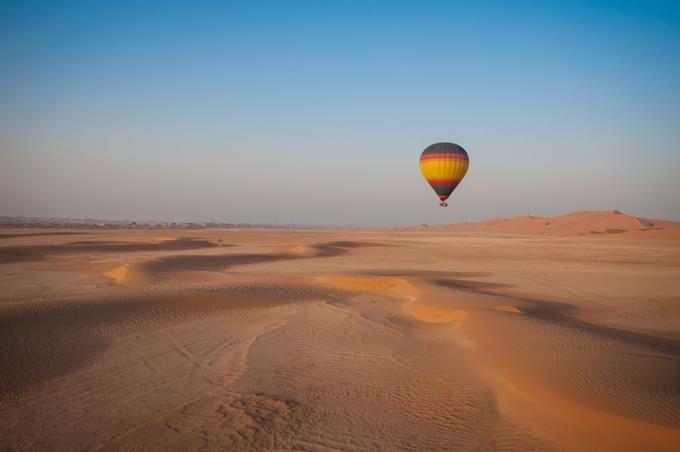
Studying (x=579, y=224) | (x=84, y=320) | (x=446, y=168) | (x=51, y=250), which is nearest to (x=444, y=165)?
(x=446, y=168)

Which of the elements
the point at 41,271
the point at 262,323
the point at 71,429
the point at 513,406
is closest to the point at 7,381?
the point at 71,429

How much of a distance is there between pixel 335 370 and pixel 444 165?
34.4 metres

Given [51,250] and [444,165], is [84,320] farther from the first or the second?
[444,165]

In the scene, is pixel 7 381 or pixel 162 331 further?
pixel 162 331

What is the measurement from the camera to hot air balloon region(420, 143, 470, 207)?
39.2 m

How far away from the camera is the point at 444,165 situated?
39.4m

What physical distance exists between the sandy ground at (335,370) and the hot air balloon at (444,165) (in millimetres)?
24908

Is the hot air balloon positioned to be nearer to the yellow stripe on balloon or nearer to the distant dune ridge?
the yellow stripe on balloon

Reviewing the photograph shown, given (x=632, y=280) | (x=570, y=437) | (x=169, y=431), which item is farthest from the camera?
(x=632, y=280)

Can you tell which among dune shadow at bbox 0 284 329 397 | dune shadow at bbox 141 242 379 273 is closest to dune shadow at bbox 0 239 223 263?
dune shadow at bbox 141 242 379 273

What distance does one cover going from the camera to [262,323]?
37.2 feet

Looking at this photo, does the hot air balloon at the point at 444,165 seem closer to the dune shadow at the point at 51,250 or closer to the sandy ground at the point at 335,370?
the sandy ground at the point at 335,370

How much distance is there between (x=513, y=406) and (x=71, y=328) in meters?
10.4

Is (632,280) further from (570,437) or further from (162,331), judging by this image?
(162,331)
